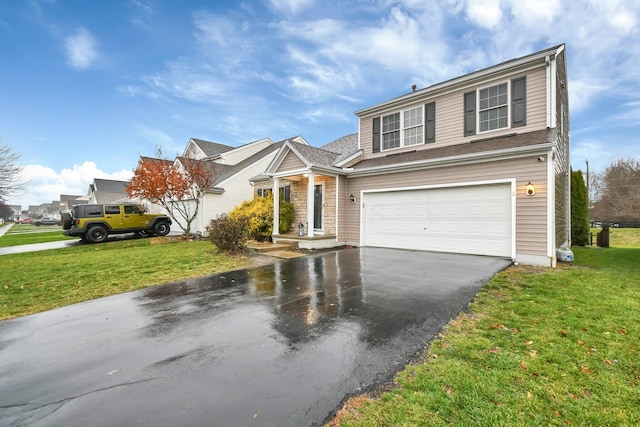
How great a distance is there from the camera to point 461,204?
9.12 metres

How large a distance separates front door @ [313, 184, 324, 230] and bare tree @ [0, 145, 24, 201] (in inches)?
603

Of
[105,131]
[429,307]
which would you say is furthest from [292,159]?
[105,131]

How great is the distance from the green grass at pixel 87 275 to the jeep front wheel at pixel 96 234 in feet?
12.2

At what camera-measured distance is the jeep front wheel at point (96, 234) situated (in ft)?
47.5

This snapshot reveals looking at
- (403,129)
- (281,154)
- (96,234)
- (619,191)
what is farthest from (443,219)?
(619,191)

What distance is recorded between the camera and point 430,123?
36.1 ft

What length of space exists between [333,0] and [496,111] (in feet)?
26.1

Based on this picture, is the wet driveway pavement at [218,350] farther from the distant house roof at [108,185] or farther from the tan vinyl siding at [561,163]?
the distant house roof at [108,185]

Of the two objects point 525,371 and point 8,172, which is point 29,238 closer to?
point 8,172

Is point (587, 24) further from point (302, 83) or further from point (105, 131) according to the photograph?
point (105, 131)

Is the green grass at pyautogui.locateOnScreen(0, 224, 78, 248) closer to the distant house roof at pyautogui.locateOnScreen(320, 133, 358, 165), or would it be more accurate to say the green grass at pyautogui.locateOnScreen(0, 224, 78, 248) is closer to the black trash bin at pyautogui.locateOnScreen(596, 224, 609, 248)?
the distant house roof at pyautogui.locateOnScreen(320, 133, 358, 165)

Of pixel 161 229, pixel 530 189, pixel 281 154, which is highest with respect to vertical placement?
pixel 281 154

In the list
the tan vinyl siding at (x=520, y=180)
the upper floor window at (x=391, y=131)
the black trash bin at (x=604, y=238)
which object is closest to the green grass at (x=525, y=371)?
the tan vinyl siding at (x=520, y=180)

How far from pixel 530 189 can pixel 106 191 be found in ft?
162
